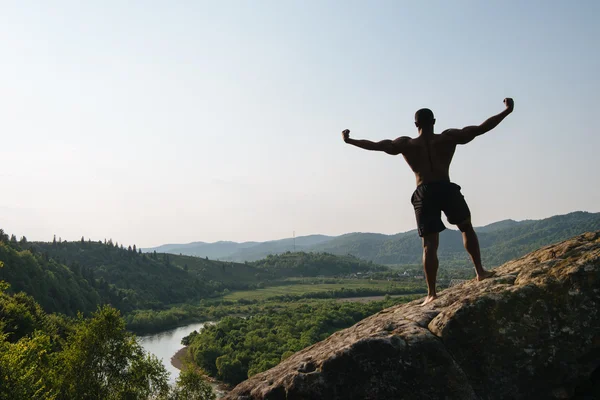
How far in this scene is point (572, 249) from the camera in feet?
23.9

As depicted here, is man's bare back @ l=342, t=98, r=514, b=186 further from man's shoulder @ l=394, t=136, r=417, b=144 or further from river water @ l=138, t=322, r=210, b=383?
river water @ l=138, t=322, r=210, b=383

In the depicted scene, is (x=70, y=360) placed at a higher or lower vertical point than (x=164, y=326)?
higher

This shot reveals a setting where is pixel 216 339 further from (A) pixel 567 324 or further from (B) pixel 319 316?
(A) pixel 567 324

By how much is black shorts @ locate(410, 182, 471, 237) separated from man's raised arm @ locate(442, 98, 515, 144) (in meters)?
0.89

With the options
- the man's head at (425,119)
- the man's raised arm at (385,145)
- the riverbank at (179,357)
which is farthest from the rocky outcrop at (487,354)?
the riverbank at (179,357)

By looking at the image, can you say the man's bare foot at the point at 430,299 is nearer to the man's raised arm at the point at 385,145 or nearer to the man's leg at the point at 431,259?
the man's leg at the point at 431,259

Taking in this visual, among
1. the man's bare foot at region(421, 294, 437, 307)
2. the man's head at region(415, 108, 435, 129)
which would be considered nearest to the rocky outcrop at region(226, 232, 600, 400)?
the man's bare foot at region(421, 294, 437, 307)

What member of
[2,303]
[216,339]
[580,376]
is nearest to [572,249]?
[580,376]

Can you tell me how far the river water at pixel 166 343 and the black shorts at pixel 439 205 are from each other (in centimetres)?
8424

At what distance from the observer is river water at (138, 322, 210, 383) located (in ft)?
316

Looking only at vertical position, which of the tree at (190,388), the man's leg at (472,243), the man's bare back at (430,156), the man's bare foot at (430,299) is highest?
the man's bare back at (430,156)

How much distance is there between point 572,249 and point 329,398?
4.65 meters

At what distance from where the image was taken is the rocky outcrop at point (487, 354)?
601cm

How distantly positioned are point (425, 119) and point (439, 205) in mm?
1670
